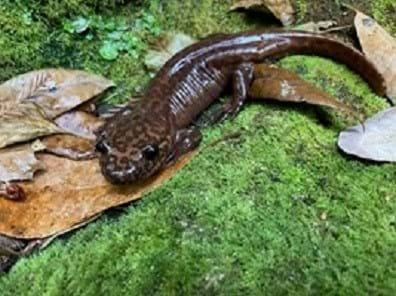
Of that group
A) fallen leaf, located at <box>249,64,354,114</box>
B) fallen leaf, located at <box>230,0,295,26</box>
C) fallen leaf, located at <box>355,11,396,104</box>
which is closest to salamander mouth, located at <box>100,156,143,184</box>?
fallen leaf, located at <box>249,64,354,114</box>

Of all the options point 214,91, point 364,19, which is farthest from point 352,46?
point 214,91

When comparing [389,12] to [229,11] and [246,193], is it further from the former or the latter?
[246,193]

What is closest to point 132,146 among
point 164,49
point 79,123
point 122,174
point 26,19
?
point 122,174

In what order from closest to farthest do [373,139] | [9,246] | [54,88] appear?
[9,246], [373,139], [54,88]

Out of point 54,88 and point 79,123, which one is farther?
point 54,88

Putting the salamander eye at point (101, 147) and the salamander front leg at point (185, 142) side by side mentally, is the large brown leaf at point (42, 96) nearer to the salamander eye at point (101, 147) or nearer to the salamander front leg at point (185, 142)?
the salamander eye at point (101, 147)

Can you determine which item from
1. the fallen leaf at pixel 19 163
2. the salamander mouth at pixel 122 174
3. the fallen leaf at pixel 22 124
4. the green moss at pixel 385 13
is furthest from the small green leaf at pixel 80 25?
the green moss at pixel 385 13

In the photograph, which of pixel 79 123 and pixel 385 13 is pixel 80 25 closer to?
pixel 79 123
